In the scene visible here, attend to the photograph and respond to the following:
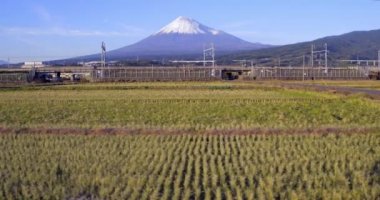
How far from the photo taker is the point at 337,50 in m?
140

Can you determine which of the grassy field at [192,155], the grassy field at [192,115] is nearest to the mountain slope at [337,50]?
the grassy field at [192,115]

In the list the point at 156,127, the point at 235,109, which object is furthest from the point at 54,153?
the point at 235,109

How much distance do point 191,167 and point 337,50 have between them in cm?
13657

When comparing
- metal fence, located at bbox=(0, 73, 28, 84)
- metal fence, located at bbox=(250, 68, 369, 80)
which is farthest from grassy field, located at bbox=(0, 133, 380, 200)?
metal fence, located at bbox=(250, 68, 369, 80)

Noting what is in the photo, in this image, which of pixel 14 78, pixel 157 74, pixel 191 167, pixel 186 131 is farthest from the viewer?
pixel 157 74

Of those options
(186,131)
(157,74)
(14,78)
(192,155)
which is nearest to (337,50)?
(157,74)

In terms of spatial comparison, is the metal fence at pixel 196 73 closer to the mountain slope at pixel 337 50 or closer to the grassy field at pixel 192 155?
the grassy field at pixel 192 155

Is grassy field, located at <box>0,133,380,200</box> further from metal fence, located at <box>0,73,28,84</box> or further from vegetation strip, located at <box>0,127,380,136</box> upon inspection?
metal fence, located at <box>0,73,28,84</box>

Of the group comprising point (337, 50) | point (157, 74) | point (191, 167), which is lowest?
point (191, 167)

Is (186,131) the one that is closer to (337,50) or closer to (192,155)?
(192,155)

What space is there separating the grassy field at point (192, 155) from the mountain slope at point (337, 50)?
10539 cm

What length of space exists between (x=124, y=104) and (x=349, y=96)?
327 inches

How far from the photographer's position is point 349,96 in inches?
877

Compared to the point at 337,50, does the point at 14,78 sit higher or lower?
lower
